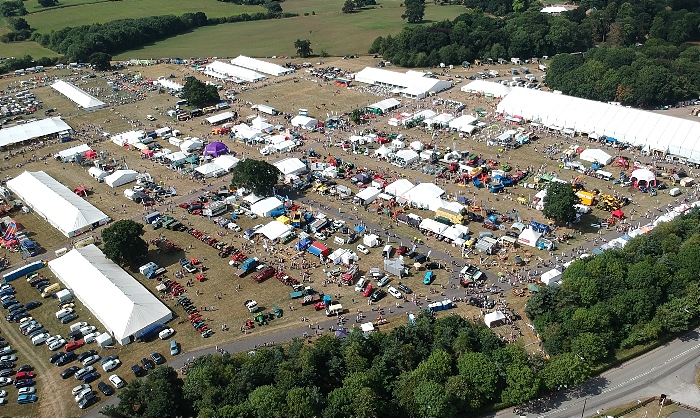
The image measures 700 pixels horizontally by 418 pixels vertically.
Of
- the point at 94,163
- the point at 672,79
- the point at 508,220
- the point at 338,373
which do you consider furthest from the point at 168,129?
the point at 672,79

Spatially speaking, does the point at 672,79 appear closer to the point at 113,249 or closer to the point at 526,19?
the point at 526,19

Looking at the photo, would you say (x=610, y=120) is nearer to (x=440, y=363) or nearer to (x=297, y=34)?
(x=440, y=363)

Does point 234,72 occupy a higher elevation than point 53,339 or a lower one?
higher

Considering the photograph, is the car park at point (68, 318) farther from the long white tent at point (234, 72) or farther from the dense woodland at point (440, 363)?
the long white tent at point (234, 72)

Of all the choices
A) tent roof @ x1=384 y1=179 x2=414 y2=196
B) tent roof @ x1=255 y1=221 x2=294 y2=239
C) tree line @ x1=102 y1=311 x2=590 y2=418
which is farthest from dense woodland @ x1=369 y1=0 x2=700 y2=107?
tree line @ x1=102 y1=311 x2=590 y2=418

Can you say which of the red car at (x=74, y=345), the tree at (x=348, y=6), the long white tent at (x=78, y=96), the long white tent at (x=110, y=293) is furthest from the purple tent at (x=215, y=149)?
the tree at (x=348, y=6)

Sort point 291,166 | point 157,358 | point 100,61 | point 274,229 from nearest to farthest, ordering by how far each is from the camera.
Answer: point 157,358 → point 274,229 → point 291,166 → point 100,61

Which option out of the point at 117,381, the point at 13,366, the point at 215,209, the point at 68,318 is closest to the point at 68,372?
the point at 117,381
